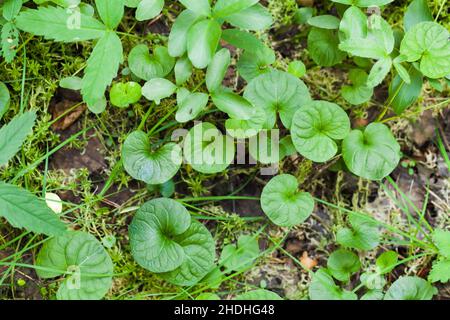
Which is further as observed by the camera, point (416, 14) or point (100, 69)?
point (416, 14)

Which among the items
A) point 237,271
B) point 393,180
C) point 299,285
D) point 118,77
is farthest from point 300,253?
point 118,77

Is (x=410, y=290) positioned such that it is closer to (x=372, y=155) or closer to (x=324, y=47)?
(x=372, y=155)

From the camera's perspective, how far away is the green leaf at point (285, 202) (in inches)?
69.9

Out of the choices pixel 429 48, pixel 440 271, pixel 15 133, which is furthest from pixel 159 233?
pixel 429 48

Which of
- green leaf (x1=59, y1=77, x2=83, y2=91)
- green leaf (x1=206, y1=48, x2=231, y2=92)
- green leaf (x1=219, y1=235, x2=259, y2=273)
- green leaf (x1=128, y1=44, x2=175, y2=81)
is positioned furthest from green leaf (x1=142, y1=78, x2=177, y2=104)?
green leaf (x1=219, y1=235, x2=259, y2=273)

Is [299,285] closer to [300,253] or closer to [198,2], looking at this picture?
[300,253]

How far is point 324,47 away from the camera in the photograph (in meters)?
1.88


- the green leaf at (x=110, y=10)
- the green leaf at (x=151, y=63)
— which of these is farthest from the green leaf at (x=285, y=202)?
the green leaf at (x=110, y=10)

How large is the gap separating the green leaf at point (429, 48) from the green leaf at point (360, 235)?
595 millimetres

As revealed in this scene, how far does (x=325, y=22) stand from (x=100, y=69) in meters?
0.85

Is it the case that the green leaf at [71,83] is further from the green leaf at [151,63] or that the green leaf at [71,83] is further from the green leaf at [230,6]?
the green leaf at [230,6]

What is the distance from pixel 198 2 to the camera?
1.60 metres

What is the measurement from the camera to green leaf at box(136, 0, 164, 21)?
170 cm

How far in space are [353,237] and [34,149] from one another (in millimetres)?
1262
